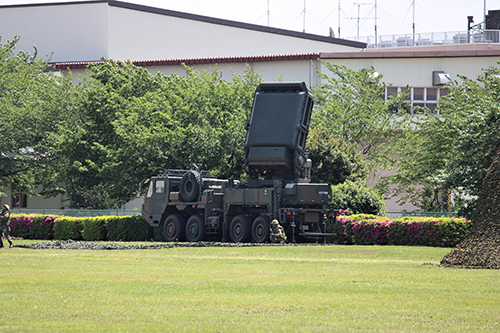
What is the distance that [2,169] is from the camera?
50.6m

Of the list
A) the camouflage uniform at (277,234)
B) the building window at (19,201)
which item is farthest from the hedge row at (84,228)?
the building window at (19,201)

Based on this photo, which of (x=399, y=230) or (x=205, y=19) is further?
(x=205, y=19)

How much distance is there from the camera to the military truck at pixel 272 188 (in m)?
28.7

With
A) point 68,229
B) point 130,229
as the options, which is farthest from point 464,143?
point 68,229

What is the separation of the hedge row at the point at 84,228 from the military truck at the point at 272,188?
448 centimetres

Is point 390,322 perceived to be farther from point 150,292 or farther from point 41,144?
point 41,144

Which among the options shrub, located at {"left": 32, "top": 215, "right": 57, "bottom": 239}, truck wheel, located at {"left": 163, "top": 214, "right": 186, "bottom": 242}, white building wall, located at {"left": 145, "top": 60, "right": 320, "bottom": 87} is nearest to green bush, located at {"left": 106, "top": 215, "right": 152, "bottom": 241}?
truck wheel, located at {"left": 163, "top": 214, "right": 186, "bottom": 242}

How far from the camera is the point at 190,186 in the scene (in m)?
32.1

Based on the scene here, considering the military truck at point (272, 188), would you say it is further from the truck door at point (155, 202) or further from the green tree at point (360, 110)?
the green tree at point (360, 110)

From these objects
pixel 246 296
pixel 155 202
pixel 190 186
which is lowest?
pixel 246 296

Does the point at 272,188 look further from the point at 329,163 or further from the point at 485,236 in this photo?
the point at 485,236

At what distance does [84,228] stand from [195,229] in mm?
7185

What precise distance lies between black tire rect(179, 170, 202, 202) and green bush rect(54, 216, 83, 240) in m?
6.95

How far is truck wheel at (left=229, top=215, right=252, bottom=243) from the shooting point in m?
29.2
